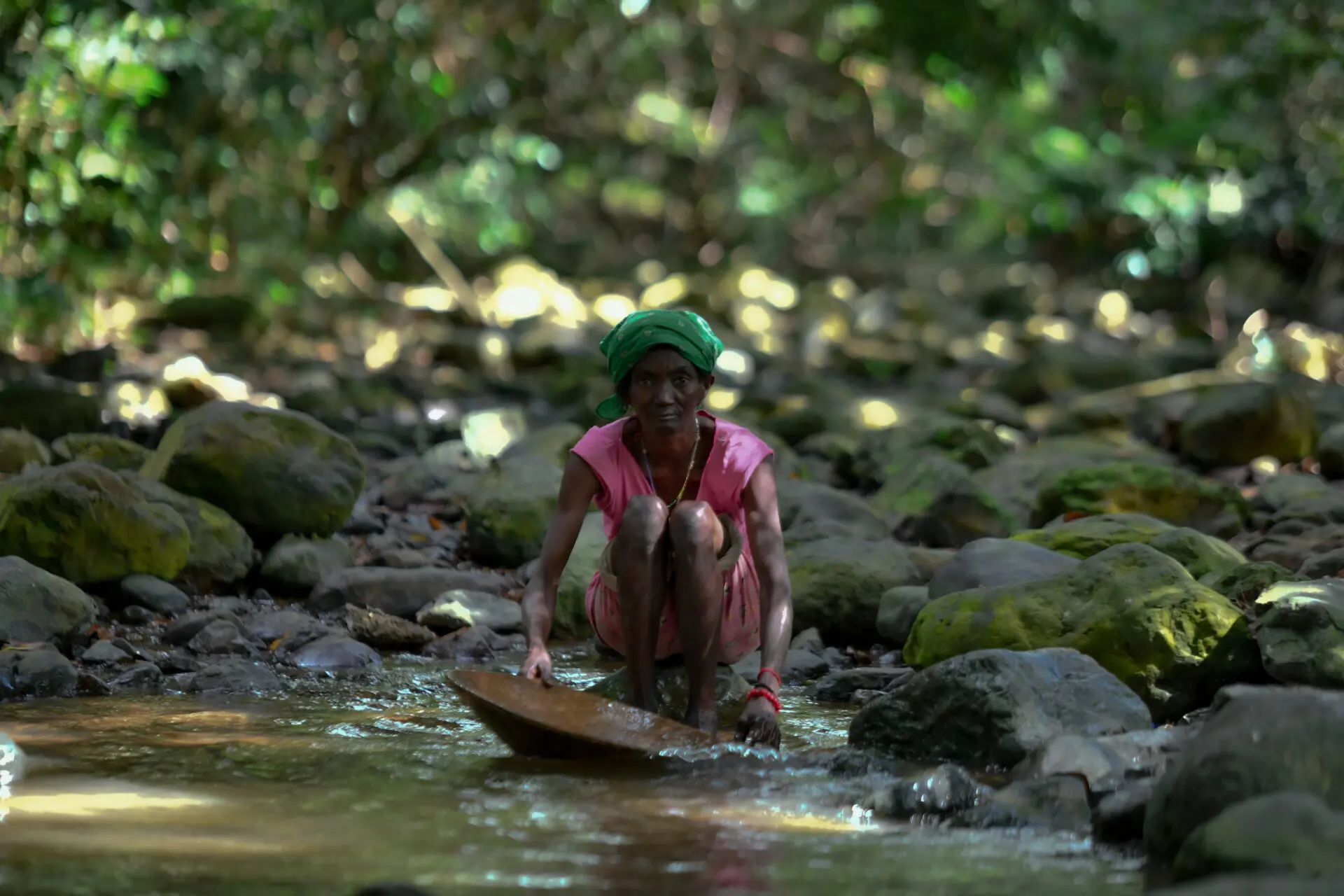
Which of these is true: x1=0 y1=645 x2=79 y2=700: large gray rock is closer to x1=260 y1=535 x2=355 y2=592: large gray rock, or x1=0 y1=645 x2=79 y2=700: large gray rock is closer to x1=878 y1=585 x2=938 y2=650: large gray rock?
x1=260 y1=535 x2=355 y2=592: large gray rock

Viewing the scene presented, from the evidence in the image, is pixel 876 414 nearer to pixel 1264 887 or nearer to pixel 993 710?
pixel 993 710

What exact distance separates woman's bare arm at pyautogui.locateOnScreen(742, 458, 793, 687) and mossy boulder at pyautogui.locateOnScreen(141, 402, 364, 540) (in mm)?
2363

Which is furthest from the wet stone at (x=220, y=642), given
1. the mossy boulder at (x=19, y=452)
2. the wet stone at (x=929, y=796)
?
the wet stone at (x=929, y=796)

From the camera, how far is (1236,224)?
53.1 feet

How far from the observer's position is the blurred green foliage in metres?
8.64

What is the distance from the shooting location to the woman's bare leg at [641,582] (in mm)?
3680

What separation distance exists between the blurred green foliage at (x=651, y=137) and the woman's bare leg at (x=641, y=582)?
17.9 feet

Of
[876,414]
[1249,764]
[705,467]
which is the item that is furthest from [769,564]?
[876,414]

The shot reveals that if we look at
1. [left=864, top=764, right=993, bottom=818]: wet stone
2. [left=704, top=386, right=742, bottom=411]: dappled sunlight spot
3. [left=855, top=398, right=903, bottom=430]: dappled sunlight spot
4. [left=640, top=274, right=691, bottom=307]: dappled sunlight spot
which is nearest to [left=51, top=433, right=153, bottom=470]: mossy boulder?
[left=864, top=764, right=993, bottom=818]: wet stone

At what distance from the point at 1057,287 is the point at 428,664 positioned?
630 inches

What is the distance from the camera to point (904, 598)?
4867 millimetres

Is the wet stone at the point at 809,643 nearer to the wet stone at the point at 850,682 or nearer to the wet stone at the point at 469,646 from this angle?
the wet stone at the point at 850,682

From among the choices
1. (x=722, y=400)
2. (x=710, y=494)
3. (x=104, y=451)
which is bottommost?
(x=710, y=494)

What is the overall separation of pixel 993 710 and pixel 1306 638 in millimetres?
823
